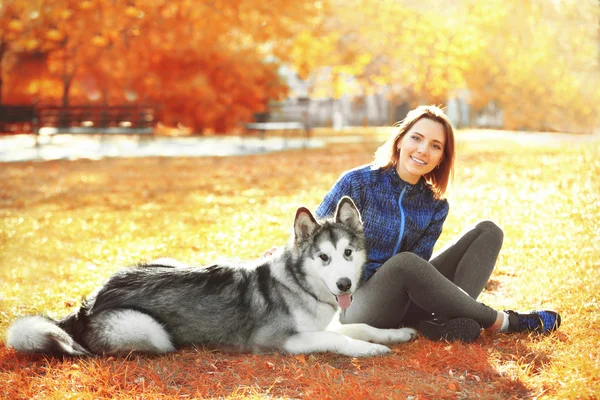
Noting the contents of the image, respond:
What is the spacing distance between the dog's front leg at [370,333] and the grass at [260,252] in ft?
0.52

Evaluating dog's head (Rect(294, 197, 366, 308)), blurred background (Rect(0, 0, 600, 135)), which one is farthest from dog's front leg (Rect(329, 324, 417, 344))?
blurred background (Rect(0, 0, 600, 135))

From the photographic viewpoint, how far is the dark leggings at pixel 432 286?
14.3 ft

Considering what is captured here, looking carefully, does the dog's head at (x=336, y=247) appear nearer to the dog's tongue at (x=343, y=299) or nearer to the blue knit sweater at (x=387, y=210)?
the dog's tongue at (x=343, y=299)

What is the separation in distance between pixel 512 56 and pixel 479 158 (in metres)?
20.2

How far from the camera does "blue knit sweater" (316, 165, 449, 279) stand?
4754mm

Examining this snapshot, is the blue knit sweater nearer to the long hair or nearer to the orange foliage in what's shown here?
the long hair

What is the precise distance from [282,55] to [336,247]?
19854 millimetres

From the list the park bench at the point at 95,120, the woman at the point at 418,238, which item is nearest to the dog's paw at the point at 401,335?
the woman at the point at 418,238

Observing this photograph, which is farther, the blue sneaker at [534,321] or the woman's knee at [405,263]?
the blue sneaker at [534,321]

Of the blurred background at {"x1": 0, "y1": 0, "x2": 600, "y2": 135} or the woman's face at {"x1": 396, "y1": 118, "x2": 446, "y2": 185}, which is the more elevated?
the blurred background at {"x1": 0, "y1": 0, "x2": 600, "y2": 135}

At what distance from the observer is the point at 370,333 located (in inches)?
178

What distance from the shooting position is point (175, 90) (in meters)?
27.1

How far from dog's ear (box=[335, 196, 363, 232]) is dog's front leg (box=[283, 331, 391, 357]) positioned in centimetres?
70

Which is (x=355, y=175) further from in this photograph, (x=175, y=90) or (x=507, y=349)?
(x=175, y=90)
